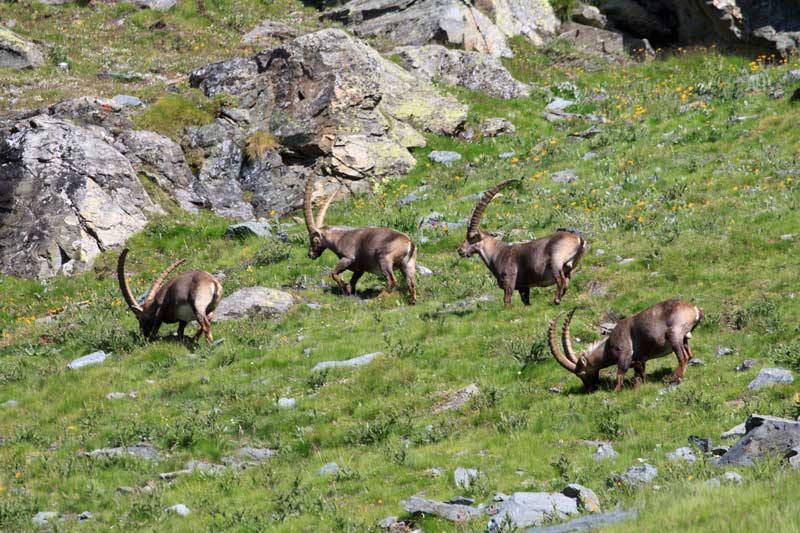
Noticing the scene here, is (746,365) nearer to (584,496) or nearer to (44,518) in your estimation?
(584,496)

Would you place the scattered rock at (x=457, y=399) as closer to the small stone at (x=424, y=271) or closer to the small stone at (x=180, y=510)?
the small stone at (x=180, y=510)

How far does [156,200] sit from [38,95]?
928 cm

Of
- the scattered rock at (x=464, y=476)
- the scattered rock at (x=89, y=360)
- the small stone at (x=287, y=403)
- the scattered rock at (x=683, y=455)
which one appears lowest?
the scattered rock at (x=89, y=360)

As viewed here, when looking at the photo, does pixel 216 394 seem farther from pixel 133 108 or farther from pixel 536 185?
pixel 133 108

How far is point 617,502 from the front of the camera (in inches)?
375

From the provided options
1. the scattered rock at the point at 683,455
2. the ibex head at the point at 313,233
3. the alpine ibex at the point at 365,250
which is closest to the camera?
the scattered rock at the point at 683,455

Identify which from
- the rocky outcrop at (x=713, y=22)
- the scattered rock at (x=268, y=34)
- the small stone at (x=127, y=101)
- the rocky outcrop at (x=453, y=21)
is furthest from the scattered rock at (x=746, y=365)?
the scattered rock at (x=268, y=34)

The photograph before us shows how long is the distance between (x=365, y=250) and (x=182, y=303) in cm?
456

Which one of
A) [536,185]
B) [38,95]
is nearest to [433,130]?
[536,185]

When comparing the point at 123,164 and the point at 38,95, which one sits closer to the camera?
the point at 123,164

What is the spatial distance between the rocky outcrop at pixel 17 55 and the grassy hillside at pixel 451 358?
47.6 ft

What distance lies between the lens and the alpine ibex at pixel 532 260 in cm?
1842

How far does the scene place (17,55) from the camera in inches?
1494

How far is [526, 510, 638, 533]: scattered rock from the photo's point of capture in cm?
841
